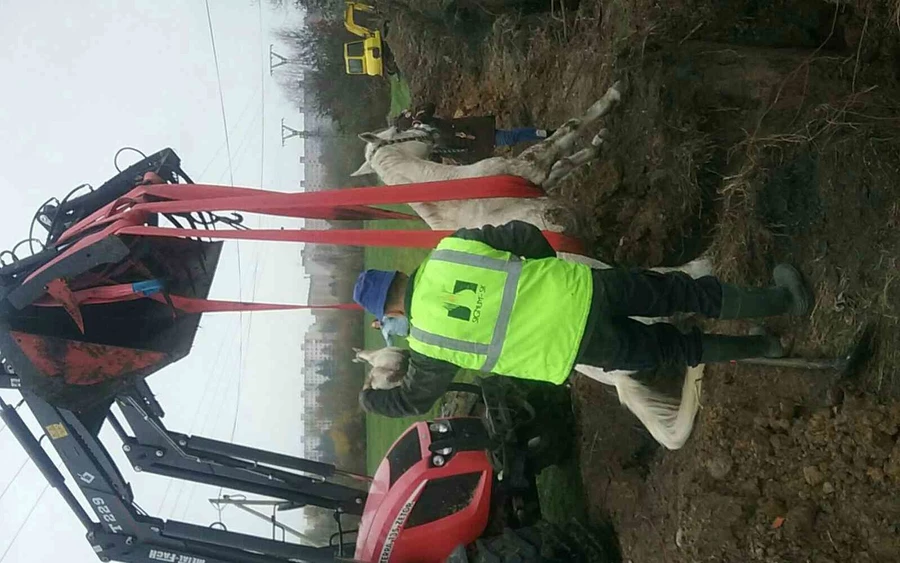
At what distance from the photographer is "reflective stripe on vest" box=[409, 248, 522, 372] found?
2881mm

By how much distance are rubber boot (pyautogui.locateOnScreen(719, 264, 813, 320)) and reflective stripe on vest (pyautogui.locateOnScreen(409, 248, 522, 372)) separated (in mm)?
867

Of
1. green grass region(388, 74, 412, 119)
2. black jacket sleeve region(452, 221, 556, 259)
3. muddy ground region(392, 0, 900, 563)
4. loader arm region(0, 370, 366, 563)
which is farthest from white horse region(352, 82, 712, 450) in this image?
green grass region(388, 74, 412, 119)

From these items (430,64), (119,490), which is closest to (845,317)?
(119,490)

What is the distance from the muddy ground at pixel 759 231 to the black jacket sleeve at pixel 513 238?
104 cm

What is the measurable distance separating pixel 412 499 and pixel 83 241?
2.15 m

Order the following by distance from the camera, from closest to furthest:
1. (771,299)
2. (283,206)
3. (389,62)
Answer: (771,299) < (283,206) < (389,62)

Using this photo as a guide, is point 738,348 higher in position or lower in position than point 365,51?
lower

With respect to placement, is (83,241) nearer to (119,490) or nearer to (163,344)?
(163,344)

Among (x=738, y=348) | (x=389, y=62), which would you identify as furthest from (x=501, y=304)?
(x=389, y=62)

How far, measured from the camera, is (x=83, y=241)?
11.6 feet

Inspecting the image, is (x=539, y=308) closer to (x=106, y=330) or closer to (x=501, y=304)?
(x=501, y=304)

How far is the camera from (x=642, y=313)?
10.3 ft

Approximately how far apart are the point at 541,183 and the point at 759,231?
113 cm

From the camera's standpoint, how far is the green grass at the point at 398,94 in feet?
37.3
